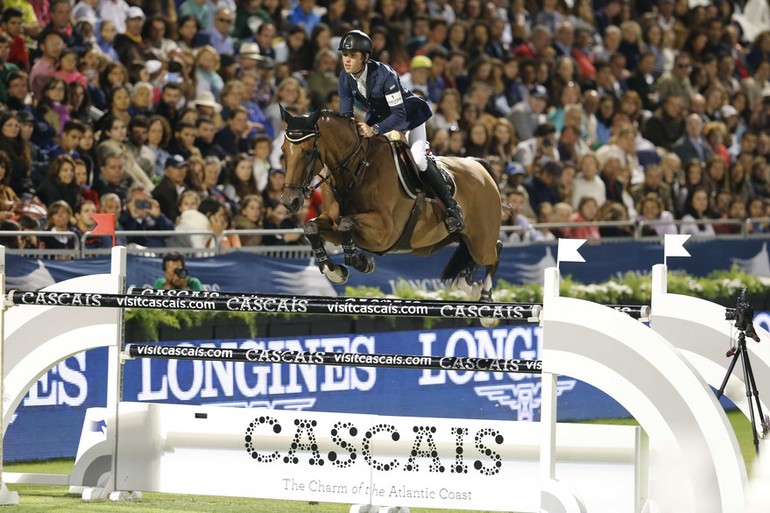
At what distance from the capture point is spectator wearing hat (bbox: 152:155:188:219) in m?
12.1

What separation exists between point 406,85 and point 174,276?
4.77 m

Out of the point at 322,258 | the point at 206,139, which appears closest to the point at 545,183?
the point at 206,139

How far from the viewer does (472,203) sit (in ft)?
31.7

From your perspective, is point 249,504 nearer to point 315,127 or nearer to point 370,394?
point 315,127

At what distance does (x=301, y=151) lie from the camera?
796cm

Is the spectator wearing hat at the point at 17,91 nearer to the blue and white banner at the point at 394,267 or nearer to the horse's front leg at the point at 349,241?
the blue and white banner at the point at 394,267

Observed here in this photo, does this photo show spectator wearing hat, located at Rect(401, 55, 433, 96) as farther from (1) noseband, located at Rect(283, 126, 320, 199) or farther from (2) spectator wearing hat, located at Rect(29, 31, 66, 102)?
(1) noseband, located at Rect(283, 126, 320, 199)

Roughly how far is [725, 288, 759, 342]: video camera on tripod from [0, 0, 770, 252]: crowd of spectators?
5.78 metres

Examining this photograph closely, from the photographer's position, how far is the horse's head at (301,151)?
25.8ft

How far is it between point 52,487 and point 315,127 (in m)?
2.72

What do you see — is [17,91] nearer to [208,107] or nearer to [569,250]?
[208,107]

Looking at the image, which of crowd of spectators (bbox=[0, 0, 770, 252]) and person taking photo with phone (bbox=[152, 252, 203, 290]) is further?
crowd of spectators (bbox=[0, 0, 770, 252])

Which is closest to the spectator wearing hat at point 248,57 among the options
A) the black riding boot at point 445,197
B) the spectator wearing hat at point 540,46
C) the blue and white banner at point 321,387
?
the blue and white banner at point 321,387

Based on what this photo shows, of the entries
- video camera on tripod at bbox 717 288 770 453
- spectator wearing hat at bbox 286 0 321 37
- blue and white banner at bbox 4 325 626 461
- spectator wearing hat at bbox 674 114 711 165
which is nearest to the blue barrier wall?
blue and white banner at bbox 4 325 626 461
